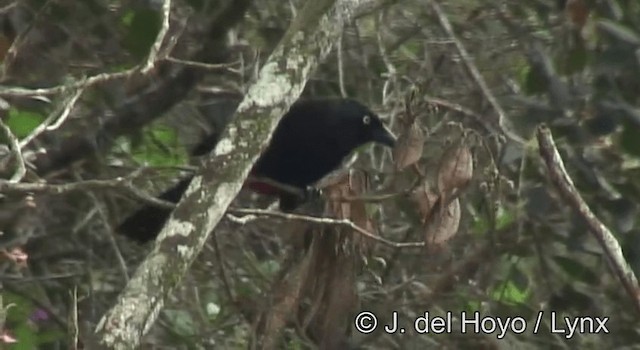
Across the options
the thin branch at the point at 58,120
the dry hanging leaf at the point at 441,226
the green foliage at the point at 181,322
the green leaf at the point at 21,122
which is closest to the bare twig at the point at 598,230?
the dry hanging leaf at the point at 441,226

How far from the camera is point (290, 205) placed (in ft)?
14.3

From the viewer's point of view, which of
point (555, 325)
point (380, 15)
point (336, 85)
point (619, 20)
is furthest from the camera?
point (336, 85)

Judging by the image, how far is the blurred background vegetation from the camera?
11.4 feet

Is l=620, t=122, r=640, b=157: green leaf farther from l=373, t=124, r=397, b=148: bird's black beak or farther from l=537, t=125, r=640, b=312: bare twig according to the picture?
l=373, t=124, r=397, b=148: bird's black beak

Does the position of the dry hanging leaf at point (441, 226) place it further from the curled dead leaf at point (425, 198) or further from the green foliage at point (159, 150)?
the green foliage at point (159, 150)

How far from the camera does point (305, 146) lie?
15.1 feet

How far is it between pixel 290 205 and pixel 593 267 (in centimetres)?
95

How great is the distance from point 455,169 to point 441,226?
147 mm

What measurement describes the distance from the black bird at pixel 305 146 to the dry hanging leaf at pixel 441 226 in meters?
1.21

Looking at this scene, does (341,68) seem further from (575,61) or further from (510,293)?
(575,61)

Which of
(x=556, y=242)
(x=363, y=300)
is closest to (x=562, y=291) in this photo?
(x=556, y=242)

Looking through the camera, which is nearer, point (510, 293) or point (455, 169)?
point (455, 169)

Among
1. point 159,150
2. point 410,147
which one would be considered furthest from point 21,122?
point 410,147

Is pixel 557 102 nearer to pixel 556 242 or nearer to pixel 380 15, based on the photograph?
pixel 556 242
